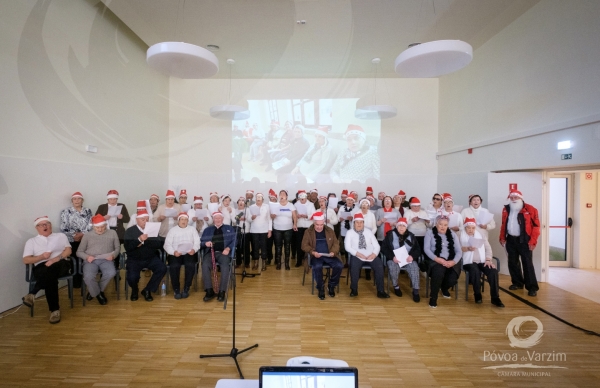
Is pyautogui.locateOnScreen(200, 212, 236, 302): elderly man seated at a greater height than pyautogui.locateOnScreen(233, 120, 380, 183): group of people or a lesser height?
lesser

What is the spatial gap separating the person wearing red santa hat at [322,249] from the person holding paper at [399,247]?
78cm

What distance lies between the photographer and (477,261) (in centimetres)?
419

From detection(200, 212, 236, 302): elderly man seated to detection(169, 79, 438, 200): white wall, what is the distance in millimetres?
3563

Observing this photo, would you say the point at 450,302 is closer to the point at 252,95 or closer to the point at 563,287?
the point at 563,287

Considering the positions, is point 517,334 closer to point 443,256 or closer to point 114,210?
point 443,256

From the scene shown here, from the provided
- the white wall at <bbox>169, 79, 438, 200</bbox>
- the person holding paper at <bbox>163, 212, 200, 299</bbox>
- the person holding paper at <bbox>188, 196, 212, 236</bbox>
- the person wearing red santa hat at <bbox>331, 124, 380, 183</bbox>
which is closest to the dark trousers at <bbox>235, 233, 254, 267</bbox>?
the person holding paper at <bbox>188, 196, 212, 236</bbox>

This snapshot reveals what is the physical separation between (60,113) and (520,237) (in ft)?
24.8

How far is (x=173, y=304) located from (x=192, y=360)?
151 centimetres

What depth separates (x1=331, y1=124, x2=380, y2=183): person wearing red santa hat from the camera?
807 centimetres

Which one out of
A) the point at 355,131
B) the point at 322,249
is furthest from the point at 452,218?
the point at 355,131

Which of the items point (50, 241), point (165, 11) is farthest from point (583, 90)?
point (50, 241)

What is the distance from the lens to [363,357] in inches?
109

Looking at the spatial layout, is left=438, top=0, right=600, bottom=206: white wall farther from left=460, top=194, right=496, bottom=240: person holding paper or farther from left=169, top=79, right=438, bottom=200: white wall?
left=460, top=194, right=496, bottom=240: person holding paper

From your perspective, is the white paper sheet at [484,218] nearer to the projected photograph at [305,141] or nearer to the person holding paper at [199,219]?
the projected photograph at [305,141]
